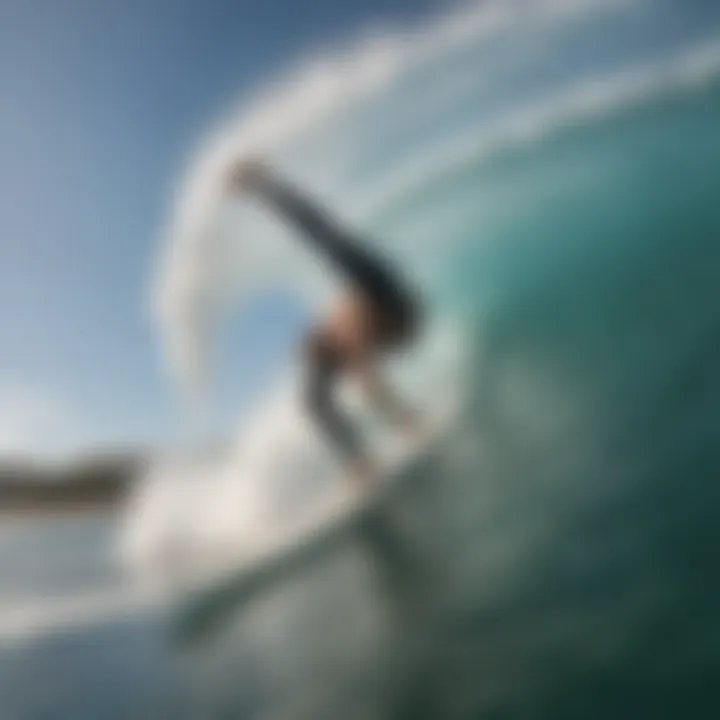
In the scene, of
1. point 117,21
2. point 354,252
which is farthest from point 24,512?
point 117,21

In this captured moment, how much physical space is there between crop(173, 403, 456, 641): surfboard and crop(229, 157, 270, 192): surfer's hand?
0.40 meters

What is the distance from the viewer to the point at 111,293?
1.60m

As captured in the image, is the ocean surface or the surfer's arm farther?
the surfer's arm

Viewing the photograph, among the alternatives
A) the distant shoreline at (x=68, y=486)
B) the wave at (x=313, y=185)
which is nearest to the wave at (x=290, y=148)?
the wave at (x=313, y=185)

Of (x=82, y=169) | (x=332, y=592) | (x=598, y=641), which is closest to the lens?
(x=598, y=641)

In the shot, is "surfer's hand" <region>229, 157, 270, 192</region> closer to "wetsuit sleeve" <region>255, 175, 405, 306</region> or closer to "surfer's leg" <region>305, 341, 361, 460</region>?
"wetsuit sleeve" <region>255, 175, 405, 306</region>

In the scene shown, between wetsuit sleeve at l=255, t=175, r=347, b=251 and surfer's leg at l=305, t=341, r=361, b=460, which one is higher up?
wetsuit sleeve at l=255, t=175, r=347, b=251

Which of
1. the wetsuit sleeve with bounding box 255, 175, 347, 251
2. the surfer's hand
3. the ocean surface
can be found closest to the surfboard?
the ocean surface

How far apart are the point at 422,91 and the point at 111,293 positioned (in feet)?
1.69

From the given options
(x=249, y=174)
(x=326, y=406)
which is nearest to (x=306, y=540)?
(x=326, y=406)

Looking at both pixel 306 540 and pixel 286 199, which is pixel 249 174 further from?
pixel 306 540

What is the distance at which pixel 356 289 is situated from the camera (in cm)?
156

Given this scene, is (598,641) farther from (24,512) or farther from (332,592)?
(24,512)

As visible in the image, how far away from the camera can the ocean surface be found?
1.41 metres
